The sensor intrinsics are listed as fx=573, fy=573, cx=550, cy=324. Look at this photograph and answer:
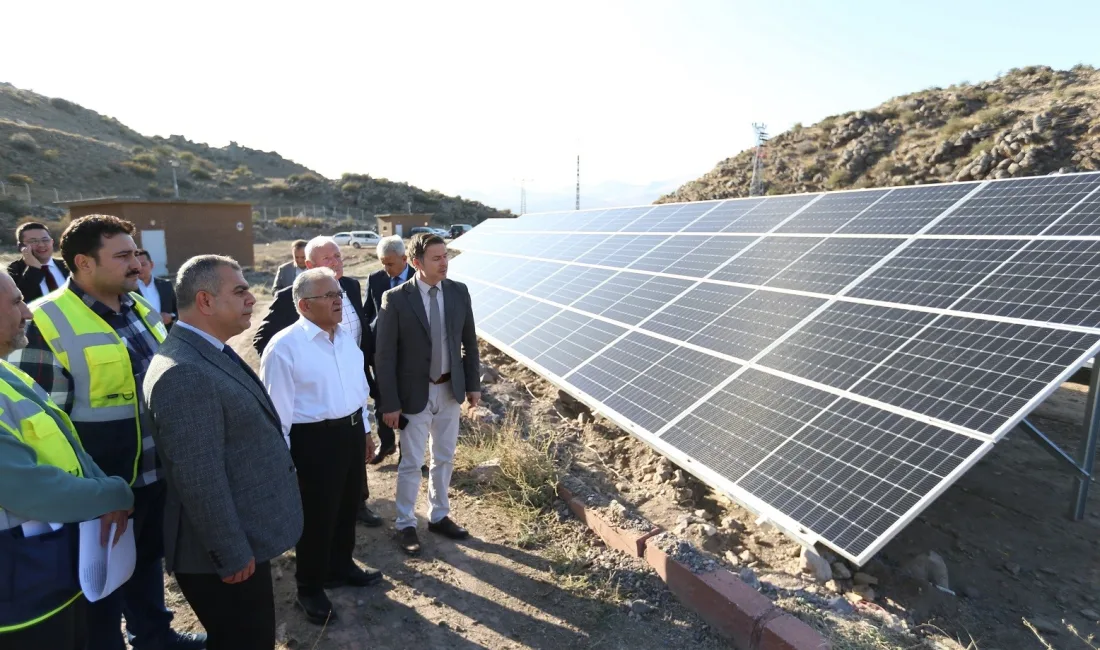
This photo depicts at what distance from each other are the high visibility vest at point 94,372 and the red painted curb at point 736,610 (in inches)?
126

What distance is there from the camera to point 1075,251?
4645 mm

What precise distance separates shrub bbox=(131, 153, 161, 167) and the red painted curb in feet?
199

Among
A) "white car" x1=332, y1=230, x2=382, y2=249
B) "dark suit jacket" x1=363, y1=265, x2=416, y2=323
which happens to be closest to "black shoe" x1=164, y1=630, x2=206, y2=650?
"dark suit jacket" x1=363, y1=265, x2=416, y2=323

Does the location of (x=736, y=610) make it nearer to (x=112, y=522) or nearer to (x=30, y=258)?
(x=112, y=522)

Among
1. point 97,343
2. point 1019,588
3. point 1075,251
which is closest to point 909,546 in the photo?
point 1019,588

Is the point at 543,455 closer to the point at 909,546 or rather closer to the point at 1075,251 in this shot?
the point at 909,546

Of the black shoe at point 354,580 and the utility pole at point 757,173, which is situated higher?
the utility pole at point 757,173

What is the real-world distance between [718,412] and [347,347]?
2964 mm

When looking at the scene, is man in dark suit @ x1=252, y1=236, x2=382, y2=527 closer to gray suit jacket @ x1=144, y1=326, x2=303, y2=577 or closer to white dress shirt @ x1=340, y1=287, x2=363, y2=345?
white dress shirt @ x1=340, y1=287, x2=363, y2=345

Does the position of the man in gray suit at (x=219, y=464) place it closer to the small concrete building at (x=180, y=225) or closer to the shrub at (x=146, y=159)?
the small concrete building at (x=180, y=225)

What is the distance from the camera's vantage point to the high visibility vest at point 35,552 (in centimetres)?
201

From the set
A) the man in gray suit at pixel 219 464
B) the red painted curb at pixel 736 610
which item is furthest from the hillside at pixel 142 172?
the red painted curb at pixel 736 610

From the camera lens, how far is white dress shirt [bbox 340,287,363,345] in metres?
4.81

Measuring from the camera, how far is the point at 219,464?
2.44 meters
